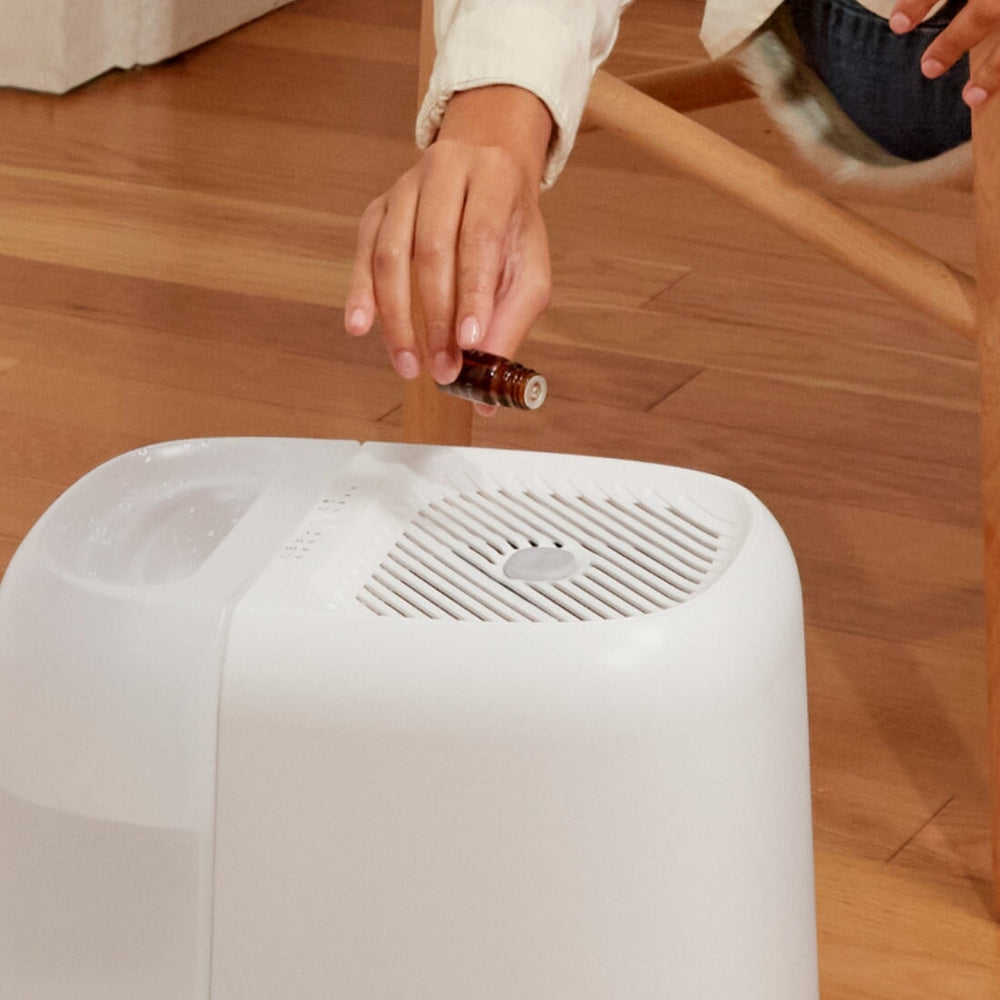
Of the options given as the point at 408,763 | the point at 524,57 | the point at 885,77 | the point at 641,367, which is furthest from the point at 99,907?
the point at 641,367

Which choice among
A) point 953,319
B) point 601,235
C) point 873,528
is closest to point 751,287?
point 601,235

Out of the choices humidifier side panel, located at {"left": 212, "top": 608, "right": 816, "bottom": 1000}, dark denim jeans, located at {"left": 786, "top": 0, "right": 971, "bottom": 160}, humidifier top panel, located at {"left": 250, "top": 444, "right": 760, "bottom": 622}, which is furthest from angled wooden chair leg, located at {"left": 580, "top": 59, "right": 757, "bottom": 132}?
humidifier side panel, located at {"left": 212, "top": 608, "right": 816, "bottom": 1000}

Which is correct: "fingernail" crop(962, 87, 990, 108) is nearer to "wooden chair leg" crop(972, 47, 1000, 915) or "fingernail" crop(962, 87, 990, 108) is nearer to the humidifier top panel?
"wooden chair leg" crop(972, 47, 1000, 915)

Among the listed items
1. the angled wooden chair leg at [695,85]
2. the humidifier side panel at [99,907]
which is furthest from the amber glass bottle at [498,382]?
the angled wooden chair leg at [695,85]

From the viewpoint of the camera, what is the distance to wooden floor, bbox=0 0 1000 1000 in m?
1.01

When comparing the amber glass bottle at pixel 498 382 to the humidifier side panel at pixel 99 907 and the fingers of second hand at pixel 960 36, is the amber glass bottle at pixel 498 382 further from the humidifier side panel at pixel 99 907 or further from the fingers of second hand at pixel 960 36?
the fingers of second hand at pixel 960 36

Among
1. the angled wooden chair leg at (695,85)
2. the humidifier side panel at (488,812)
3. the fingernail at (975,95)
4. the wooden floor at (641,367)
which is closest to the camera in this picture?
the humidifier side panel at (488,812)

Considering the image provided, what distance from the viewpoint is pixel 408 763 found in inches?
24.4

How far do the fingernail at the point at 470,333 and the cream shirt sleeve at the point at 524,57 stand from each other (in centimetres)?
21

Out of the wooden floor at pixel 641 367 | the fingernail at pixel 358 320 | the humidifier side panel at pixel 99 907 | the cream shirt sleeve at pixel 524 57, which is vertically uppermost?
the cream shirt sleeve at pixel 524 57

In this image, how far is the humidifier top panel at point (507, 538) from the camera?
2.15 ft

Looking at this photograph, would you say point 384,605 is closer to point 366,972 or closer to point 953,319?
point 366,972

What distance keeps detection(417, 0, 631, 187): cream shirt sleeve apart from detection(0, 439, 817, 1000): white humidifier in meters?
0.25

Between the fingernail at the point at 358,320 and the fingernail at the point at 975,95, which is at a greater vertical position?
the fingernail at the point at 975,95
